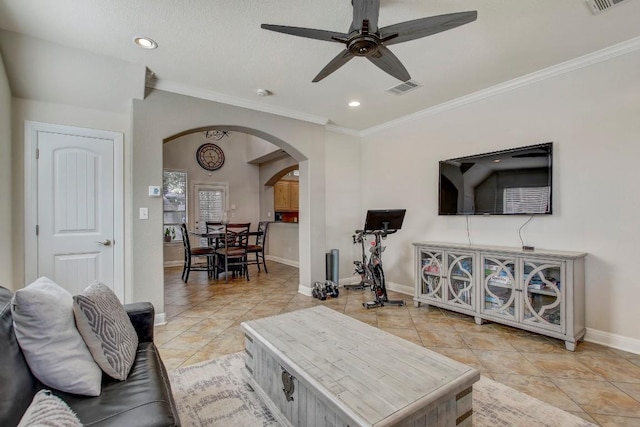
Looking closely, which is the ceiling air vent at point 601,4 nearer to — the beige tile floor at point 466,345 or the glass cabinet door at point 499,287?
the glass cabinet door at point 499,287

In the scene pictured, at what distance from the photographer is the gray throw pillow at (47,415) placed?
786mm

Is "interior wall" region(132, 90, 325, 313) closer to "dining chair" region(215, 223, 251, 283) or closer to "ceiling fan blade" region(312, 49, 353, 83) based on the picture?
"ceiling fan blade" region(312, 49, 353, 83)

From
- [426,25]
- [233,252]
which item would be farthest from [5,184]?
[426,25]

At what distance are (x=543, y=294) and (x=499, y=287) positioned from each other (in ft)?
1.25

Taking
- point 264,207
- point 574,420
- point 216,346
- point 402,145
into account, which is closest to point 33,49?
point 216,346

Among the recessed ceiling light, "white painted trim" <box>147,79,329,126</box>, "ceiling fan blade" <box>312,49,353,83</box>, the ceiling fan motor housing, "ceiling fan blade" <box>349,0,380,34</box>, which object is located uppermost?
the recessed ceiling light

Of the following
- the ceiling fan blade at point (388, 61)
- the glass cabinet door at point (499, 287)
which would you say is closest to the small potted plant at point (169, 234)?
the ceiling fan blade at point (388, 61)

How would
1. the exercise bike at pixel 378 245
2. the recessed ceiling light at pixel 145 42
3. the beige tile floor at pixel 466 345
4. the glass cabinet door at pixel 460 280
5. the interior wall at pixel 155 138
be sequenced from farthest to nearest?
the exercise bike at pixel 378 245 → the glass cabinet door at pixel 460 280 → the interior wall at pixel 155 138 → the recessed ceiling light at pixel 145 42 → the beige tile floor at pixel 466 345

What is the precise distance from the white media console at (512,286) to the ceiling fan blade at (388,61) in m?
1.99

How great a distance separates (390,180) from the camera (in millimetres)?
4672

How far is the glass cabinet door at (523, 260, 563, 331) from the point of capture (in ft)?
8.77

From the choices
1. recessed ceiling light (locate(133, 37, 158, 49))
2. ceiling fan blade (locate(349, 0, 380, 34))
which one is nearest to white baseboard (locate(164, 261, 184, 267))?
recessed ceiling light (locate(133, 37, 158, 49))

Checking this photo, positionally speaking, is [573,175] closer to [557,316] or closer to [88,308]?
[557,316]

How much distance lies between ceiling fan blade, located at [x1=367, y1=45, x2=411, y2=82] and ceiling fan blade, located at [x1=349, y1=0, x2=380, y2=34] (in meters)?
0.18
